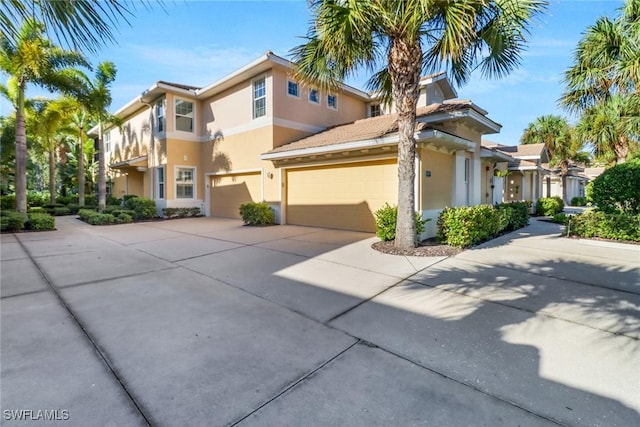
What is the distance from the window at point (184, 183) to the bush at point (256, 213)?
587cm

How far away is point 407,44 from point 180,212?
1402 cm

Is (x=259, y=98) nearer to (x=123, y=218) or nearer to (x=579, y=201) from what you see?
(x=123, y=218)

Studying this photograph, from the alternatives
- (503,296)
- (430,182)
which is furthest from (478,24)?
(503,296)

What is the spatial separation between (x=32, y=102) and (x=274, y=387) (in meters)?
23.4

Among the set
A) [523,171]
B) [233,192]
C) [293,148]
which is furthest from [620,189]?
[233,192]

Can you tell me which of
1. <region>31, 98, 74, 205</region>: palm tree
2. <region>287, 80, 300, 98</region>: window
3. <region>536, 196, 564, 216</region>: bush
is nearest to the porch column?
<region>287, 80, 300, 98</region>: window

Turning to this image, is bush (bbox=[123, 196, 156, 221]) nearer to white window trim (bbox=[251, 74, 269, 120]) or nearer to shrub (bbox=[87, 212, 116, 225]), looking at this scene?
shrub (bbox=[87, 212, 116, 225])

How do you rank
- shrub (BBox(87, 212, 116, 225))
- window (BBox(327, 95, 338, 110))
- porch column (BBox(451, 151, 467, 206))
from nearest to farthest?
1. porch column (BBox(451, 151, 467, 206))
2. shrub (BBox(87, 212, 116, 225))
3. window (BBox(327, 95, 338, 110))

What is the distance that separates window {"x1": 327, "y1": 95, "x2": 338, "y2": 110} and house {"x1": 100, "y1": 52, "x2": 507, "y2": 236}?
0.08m

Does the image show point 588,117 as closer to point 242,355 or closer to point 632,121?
point 632,121

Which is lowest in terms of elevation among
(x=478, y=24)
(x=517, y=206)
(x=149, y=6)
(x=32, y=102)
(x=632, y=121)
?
(x=517, y=206)

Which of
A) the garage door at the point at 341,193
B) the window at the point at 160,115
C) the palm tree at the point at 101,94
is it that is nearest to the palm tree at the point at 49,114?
the palm tree at the point at 101,94

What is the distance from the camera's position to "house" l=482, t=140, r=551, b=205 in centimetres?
1830

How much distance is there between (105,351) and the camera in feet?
10.1
